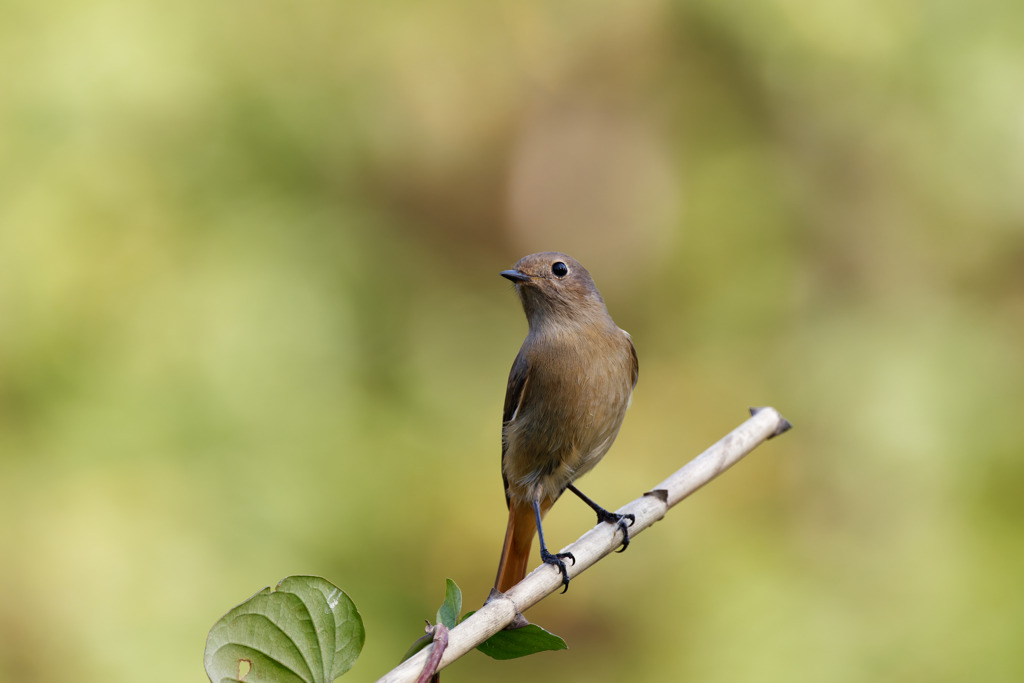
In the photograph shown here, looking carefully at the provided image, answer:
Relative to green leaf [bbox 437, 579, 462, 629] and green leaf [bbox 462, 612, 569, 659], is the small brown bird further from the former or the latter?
green leaf [bbox 437, 579, 462, 629]

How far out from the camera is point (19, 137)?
13.9 feet

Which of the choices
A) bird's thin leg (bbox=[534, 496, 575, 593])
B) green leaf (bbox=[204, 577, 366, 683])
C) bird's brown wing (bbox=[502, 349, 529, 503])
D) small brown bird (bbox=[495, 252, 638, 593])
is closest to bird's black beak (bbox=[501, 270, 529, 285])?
small brown bird (bbox=[495, 252, 638, 593])

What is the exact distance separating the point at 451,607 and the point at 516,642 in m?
0.17

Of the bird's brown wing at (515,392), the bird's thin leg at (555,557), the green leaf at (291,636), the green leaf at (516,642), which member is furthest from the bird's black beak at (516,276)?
the green leaf at (291,636)

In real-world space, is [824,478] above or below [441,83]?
below

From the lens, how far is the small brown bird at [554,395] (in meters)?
2.76

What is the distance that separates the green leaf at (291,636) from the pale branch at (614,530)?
6.1 inches

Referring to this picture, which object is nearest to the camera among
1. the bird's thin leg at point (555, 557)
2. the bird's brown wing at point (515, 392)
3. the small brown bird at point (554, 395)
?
the bird's thin leg at point (555, 557)

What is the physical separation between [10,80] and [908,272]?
4.36 metres

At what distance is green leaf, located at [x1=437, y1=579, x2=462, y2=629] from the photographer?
1343 mm

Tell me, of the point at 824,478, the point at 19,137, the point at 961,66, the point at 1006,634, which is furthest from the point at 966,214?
the point at 19,137

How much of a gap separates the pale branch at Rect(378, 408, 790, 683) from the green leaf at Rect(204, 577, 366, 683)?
16cm

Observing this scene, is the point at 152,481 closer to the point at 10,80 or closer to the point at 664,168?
the point at 10,80

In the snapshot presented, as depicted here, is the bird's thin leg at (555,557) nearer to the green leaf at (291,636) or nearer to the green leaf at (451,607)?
the green leaf at (451,607)
